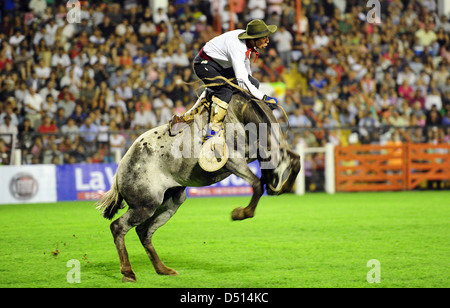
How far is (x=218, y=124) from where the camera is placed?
6.79 meters

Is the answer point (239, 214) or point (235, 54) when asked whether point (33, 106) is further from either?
point (239, 214)

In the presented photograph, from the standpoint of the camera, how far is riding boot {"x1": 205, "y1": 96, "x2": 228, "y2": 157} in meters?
6.71

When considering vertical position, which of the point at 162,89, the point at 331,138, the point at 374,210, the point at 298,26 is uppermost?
the point at 298,26

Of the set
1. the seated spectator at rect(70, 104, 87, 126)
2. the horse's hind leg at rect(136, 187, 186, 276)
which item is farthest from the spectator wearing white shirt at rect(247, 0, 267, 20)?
the horse's hind leg at rect(136, 187, 186, 276)

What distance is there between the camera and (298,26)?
1977cm

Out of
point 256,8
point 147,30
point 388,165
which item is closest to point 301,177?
point 388,165

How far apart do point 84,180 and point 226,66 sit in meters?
9.36

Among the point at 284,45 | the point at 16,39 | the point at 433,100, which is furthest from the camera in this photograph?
the point at 284,45

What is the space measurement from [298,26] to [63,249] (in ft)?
42.3

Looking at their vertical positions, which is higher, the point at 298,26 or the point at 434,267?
the point at 298,26

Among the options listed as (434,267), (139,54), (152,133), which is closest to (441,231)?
(434,267)
